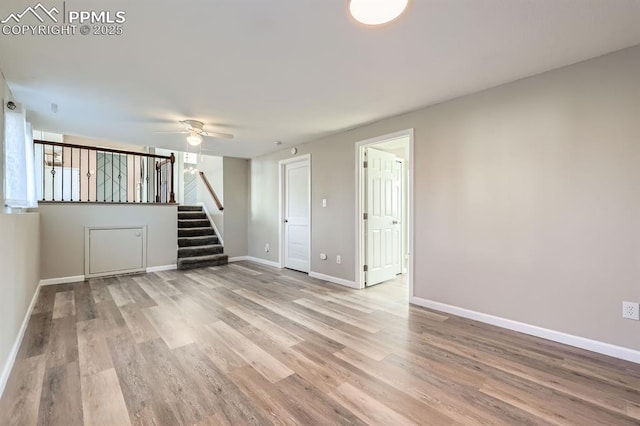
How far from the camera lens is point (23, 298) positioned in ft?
8.58

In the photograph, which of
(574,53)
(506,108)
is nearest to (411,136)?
(506,108)

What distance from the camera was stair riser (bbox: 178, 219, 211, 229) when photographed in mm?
6141

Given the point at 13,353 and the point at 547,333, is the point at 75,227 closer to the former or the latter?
the point at 13,353

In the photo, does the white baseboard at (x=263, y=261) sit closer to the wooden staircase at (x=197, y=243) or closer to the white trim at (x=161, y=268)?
the wooden staircase at (x=197, y=243)

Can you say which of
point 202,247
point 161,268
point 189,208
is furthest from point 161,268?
point 189,208

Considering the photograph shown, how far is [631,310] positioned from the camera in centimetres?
201

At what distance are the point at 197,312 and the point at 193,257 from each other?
2680 millimetres

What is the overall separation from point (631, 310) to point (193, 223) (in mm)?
6774

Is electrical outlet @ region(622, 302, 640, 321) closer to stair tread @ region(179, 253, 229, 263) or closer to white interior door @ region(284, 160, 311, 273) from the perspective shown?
white interior door @ region(284, 160, 311, 273)

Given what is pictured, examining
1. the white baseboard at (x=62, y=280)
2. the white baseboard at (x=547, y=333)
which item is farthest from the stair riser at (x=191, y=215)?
the white baseboard at (x=547, y=333)

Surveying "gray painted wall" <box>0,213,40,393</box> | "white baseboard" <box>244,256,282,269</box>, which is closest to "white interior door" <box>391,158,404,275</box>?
"white baseboard" <box>244,256,282,269</box>

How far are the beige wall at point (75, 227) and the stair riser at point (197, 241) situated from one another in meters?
0.58

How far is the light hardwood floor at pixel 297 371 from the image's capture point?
1.51m

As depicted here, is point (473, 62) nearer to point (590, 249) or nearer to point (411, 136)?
point (411, 136)
